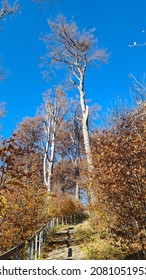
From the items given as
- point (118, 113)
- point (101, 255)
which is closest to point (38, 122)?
point (118, 113)

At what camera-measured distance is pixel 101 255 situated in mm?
6488

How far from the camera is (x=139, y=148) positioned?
495cm

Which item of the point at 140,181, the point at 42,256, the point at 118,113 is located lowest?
the point at 42,256

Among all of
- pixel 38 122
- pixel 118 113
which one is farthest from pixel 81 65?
pixel 38 122

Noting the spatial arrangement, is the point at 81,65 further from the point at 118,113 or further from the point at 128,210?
the point at 128,210

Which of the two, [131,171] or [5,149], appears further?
[131,171]

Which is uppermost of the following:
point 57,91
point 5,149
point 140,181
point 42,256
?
point 57,91

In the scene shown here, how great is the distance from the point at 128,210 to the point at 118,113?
12.8 m

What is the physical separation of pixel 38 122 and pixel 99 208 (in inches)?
904

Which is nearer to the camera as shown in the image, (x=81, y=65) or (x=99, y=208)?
(x=99, y=208)
